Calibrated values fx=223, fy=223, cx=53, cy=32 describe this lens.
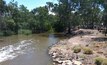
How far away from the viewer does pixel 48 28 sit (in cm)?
9150

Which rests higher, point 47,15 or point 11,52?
point 47,15

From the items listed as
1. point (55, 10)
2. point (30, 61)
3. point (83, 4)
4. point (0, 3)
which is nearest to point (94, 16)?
point (83, 4)

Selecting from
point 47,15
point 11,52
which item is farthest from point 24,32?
point 11,52

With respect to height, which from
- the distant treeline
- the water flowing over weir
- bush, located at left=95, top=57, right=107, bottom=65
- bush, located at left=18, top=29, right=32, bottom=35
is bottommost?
the water flowing over weir

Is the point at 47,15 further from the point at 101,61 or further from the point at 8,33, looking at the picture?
the point at 101,61

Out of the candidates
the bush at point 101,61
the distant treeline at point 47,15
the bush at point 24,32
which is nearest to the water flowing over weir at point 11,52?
the bush at point 101,61

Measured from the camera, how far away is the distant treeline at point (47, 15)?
71.2m

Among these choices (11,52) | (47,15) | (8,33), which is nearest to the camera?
(11,52)

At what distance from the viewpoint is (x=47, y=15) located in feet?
301

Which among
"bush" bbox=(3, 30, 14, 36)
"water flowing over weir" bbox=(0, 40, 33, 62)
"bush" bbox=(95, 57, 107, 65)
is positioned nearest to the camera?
"bush" bbox=(95, 57, 107, 65)

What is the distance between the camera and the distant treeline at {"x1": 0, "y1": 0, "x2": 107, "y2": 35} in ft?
234

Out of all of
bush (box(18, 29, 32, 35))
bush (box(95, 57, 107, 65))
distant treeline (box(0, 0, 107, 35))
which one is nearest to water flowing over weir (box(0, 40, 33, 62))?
bush (box(95, 57, 107, 65))

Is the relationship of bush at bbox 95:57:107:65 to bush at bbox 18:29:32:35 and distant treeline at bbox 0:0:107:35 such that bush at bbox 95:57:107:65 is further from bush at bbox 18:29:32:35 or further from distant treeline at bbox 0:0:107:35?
bush at bbox 18:29:32:35

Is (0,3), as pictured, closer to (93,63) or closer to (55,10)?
(55,10)
